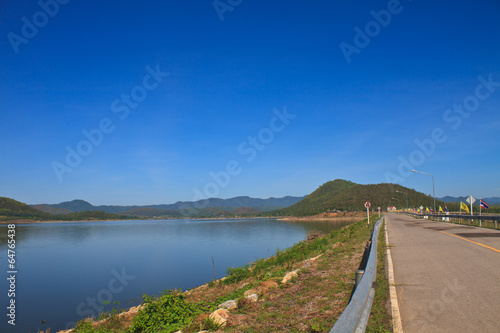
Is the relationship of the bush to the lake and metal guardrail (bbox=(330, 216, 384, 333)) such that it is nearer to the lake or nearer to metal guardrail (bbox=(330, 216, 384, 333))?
metal guardrail (bbox=(330, 216, 384, 333))

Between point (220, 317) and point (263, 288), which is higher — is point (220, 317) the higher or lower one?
the higher one

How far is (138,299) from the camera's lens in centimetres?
1526

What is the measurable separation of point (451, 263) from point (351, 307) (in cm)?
704

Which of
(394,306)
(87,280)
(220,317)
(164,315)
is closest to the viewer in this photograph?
(394,306)

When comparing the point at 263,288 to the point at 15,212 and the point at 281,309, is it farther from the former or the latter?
the point at 15,212

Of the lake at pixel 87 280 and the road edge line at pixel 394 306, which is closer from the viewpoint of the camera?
the road edge line at pixel 394 306

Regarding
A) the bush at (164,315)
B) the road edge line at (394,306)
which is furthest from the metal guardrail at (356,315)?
the bush at (164,315)

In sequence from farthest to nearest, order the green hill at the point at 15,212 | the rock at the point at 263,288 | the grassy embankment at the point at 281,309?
the green hill at the point at 15,212
the rock at the point at 263,288
the grassy embankment at the point at 281,309

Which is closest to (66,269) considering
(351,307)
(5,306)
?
(5,306)

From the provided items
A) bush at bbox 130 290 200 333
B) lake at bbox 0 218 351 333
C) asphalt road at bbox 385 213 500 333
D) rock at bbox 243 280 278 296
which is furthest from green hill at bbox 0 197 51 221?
asphalt road at bbox 385 213 500 333

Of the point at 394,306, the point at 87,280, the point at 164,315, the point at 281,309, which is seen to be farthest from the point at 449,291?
the point at 87,280

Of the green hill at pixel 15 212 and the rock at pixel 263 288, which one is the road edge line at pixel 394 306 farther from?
the green hill at pixel 15 212

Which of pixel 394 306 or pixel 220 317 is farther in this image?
pixel 220 317

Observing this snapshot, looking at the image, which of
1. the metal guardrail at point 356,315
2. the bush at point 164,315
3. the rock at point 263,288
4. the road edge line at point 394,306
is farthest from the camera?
the rock at point 263,288
